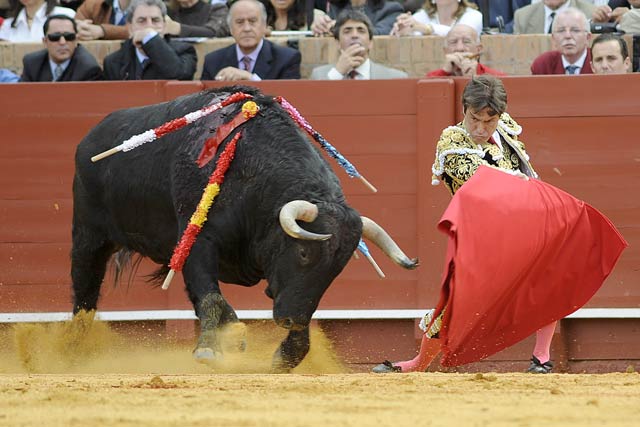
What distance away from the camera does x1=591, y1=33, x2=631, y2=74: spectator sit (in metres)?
8.56

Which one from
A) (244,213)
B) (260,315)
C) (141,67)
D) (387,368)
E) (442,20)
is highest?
(442,20)

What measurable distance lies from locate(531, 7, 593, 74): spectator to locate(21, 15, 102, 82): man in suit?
2.78 metres

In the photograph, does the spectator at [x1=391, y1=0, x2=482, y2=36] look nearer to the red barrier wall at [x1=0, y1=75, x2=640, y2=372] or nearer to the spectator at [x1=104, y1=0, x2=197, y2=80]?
the red barrier wall at [x1=0, y1=75, x2=640, y2=372]

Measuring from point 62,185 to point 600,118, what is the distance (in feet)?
10.7

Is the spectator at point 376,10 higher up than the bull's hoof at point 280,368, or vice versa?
the spectator at point 376,10

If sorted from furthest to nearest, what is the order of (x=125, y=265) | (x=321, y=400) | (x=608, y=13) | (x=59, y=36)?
1. (x=608, y=13)
2. (x=59, y=36)
3. (x=125, y=265)
4. (x=321, y=400)

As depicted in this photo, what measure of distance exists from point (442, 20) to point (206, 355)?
155 inches

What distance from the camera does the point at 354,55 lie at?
877 centimetres

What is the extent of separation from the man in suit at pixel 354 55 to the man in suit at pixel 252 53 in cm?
18

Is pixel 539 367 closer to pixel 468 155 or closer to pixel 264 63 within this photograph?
pixel 468 155

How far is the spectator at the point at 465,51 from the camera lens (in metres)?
8.60

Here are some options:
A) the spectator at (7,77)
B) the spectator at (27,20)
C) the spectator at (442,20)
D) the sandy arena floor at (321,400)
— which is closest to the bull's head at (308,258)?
the sandy arena floor at (321,400)

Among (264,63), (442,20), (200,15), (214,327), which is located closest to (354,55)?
→ (264,63)

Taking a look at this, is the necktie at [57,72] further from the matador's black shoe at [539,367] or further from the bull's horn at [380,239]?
the matador's black shoe at [539,367]
